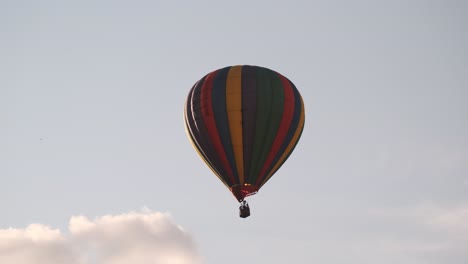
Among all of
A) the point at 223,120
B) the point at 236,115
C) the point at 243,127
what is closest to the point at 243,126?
the point at 243,127

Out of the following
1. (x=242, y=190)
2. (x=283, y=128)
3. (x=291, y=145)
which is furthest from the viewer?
(x=291, y=145)

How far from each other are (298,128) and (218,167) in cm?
520

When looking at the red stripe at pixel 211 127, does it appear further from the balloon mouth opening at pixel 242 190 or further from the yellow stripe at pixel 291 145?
the yellow stripe at pixel 291 145

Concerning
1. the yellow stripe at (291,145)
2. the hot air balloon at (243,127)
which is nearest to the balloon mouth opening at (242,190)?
the hot air balloon at (243,127)

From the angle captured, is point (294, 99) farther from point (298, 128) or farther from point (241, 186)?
point (241, 186)

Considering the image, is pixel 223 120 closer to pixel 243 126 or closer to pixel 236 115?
pixel 236 115

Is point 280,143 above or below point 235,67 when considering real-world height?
below

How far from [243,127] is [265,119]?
4.21 feet

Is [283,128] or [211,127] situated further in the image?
[283,128]

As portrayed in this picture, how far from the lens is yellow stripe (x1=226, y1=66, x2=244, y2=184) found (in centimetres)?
6606

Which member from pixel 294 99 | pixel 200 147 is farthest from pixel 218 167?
pixel 294 99

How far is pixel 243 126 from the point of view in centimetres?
6631

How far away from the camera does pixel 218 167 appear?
66.6 m

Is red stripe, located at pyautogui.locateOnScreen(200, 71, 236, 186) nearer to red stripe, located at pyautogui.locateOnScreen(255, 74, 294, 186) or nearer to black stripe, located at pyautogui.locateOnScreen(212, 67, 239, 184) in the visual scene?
black stripe, located at pyautogui.locateOnScreen(212, 67, 239, 184)
